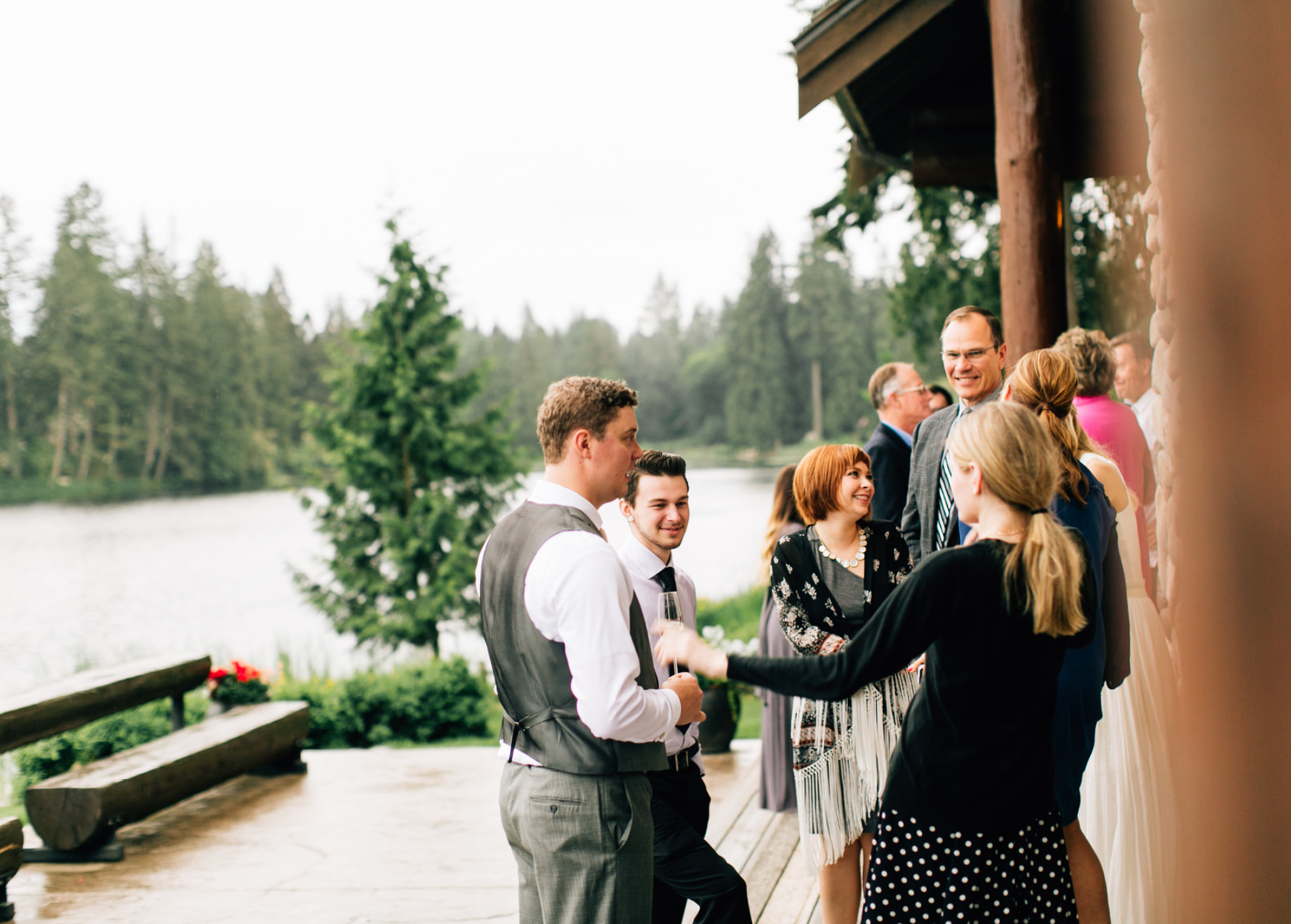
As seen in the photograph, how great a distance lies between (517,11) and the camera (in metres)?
80.9

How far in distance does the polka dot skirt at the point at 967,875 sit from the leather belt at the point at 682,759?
2.25ft

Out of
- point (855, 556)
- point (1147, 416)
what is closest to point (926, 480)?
point (855, 556)

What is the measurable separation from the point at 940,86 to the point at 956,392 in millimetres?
3833

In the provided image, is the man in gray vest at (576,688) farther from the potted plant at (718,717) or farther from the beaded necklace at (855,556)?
the potted plant at (718,717)

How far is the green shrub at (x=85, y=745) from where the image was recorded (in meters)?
6.80

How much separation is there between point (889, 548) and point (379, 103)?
76.0 m

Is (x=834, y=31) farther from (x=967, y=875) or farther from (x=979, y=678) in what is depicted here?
(x=967, y=875)

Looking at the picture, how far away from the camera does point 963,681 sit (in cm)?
193

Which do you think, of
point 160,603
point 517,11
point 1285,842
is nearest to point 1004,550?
point 1285,842

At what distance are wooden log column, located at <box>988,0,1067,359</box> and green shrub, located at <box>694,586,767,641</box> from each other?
5.97 m

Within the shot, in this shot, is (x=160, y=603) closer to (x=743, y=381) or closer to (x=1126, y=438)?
(x=743, y=381)

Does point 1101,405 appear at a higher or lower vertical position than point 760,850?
higher

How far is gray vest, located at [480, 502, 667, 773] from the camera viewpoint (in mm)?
2029

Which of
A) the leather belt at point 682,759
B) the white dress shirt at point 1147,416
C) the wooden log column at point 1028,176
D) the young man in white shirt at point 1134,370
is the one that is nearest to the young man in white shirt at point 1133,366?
the young man in white shirt at point 1134,370
